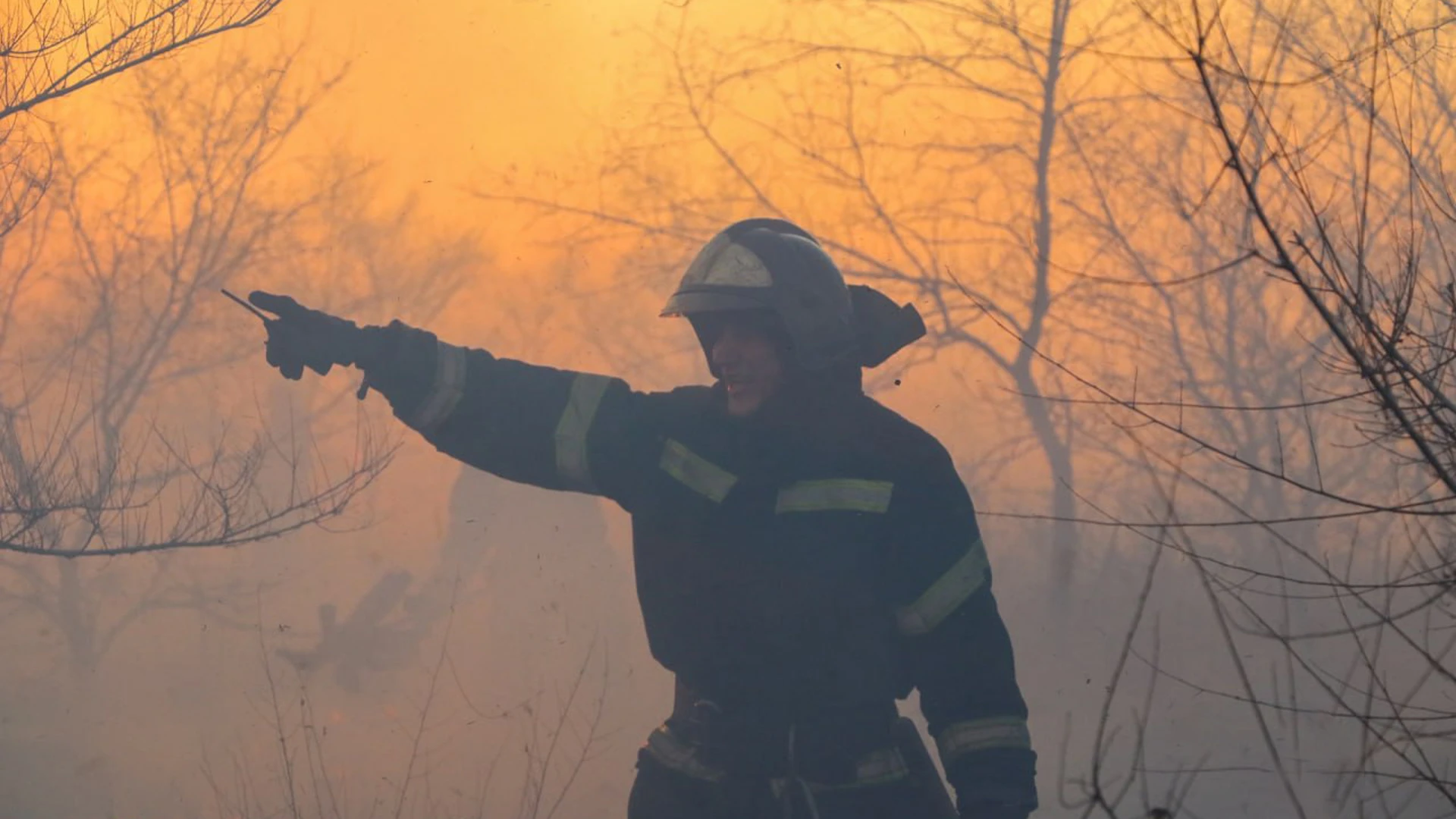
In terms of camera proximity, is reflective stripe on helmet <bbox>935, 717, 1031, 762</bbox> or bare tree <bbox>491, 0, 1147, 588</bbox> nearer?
reflective stripe on helmet <bbox>935, 717, 1031, 762</bbox>

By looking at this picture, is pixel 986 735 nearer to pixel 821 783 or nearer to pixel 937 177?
pixel 821 783

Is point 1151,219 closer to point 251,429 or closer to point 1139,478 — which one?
point 1139,478

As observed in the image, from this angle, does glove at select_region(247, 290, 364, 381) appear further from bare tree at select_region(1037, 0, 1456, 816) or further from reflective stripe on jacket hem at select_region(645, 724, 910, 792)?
bare tree at select_region(1037, 0, 1456, 816)

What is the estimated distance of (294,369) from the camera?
2.62m

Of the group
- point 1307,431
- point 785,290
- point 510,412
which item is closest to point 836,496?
point 785,290

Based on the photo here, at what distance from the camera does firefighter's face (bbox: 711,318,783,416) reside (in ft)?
8.91

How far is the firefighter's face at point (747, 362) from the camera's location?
2717mm

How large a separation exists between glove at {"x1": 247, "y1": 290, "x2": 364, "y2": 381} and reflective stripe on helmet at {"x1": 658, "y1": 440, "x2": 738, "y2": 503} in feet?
2.19

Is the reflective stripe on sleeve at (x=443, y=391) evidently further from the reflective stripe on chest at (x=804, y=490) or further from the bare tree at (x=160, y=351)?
the bare tree at (x=160, y=351)

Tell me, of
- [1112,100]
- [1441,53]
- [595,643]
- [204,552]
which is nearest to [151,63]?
[204,552]

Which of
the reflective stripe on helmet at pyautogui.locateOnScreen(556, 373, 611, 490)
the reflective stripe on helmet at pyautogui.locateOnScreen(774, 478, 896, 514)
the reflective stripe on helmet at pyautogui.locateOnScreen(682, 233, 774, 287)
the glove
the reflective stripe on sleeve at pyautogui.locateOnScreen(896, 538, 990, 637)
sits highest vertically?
the reflective stripe on helmet at pyautogui.locateOnScreen(682, 233, 774, 287)

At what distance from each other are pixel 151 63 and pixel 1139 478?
2.83 metres

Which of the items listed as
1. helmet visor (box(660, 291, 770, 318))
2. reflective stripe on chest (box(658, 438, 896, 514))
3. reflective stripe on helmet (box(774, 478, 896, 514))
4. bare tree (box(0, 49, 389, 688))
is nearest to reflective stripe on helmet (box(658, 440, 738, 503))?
reflective stripe on chest (box(658, 438, 896, 514))

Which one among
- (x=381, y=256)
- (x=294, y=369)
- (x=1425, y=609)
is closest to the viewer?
(x=294, y=369)
